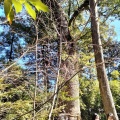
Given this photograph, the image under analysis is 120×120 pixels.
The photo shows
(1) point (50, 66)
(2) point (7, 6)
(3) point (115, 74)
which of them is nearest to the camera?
(2) point (7, 6)

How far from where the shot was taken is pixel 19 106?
3.56 metres

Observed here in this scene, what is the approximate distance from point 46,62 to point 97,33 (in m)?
2.35

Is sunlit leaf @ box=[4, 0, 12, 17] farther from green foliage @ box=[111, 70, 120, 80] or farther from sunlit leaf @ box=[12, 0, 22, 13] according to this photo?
green foliage @ box=[111, 70, 120, 80]

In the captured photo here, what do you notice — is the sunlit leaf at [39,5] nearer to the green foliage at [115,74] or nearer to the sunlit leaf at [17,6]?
the sunlit leaf at [17,6]

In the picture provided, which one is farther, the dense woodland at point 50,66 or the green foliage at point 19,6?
the dense woodland at point 50,66

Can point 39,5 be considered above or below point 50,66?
below

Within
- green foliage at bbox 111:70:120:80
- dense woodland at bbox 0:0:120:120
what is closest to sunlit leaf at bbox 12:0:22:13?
dense woodland at bbox 0:0:120:120

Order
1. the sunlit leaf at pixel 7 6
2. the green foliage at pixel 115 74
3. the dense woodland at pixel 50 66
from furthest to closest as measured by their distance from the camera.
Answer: the green foliage at pixel 115 74, the dense woodland at pixel 50 66, the sunlit leaf at pixel 7 6

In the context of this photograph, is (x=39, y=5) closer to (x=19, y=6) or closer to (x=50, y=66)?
(x=19, y=6)

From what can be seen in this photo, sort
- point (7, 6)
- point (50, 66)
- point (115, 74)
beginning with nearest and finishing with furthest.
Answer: point (7, 6) → point (50, 66) → point (115, 74)

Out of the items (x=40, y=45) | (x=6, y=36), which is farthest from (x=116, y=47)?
(x=6, y=36)

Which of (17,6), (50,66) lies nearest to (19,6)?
(17,6)

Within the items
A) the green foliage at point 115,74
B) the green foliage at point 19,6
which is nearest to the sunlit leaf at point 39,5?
the green foliage at point 19,6

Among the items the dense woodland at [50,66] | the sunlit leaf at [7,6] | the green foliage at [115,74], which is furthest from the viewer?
the green foliage at [115,74]
